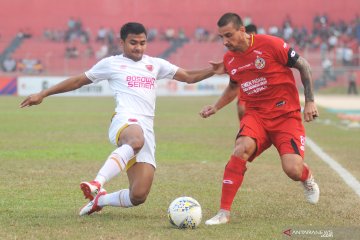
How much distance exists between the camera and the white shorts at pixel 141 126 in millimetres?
7523

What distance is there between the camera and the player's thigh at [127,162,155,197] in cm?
753

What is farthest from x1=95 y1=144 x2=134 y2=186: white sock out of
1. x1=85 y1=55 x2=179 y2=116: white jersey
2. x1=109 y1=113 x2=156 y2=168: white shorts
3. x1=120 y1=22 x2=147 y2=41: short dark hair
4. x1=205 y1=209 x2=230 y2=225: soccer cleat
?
x1=120 y1=22 x2=147 y2=41: short dark hair

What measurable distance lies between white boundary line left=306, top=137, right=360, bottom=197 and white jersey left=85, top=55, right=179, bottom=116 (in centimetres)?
301

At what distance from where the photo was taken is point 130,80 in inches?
307

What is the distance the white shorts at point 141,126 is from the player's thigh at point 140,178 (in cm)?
6

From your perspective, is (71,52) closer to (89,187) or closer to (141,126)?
(141,126)

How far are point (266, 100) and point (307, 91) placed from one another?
0.44 metres

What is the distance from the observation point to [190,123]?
23.2 m

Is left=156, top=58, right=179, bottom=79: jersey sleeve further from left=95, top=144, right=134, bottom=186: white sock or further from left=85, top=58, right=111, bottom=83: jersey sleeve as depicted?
left=95, top=144, right=134, bottom=186: white sock

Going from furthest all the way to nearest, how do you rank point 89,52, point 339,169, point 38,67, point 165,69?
point 89,52
point 38,67
point 339,169
point 165,69

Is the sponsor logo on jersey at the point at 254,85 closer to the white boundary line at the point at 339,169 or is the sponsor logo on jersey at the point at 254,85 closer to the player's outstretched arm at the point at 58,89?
the player's outstretched arm at the point at 58,89

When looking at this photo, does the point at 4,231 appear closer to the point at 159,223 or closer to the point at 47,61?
the point at 159,223

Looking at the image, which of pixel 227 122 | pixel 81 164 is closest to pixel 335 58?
pixel 227 122

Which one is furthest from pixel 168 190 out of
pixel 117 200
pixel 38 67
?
pixel 38 67
